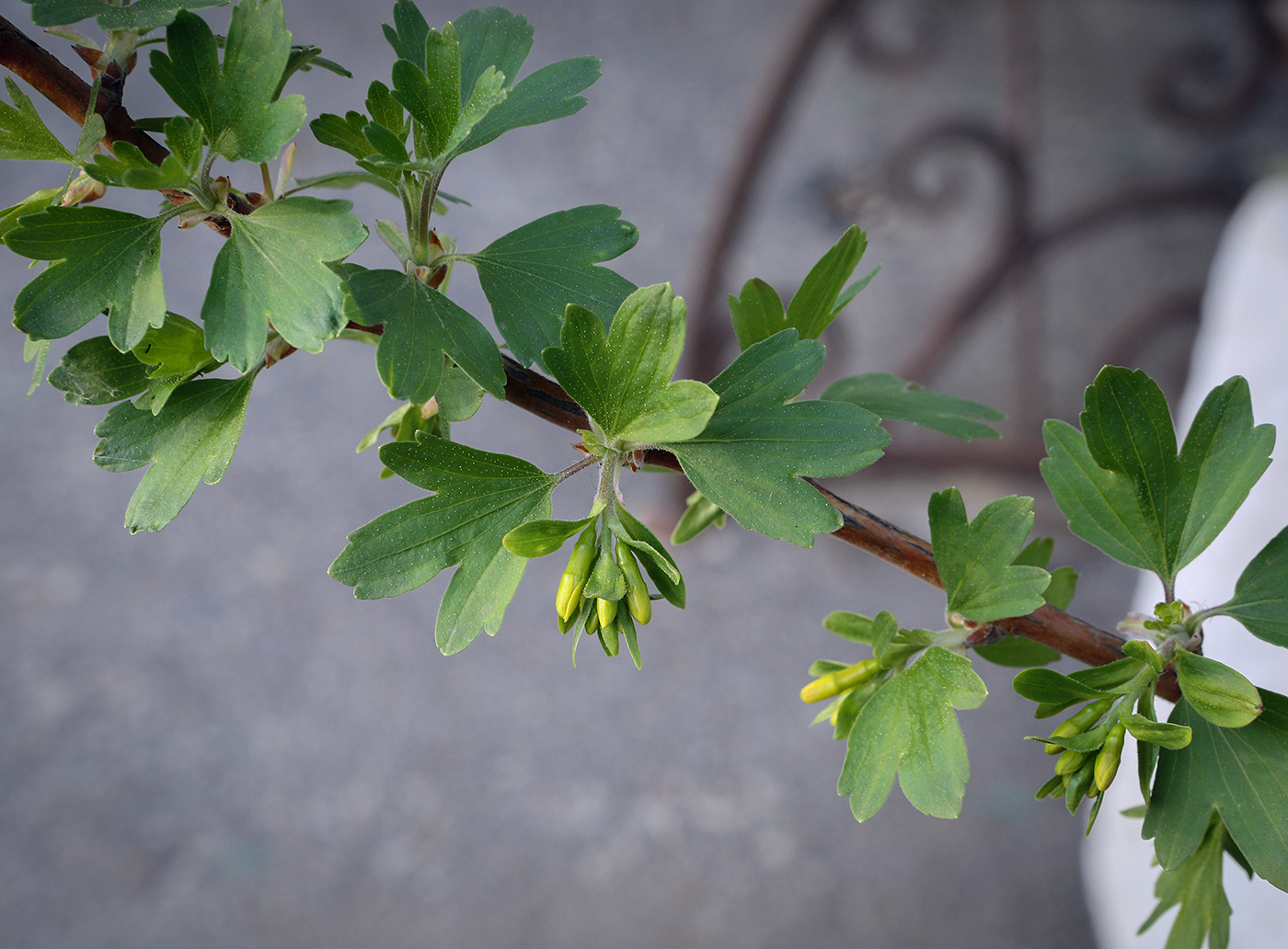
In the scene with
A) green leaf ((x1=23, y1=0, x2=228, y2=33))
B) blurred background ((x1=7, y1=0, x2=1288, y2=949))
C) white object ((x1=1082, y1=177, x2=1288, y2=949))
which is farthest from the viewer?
blurred background ((x1=7, y1=0, x2=1288, y2=949))

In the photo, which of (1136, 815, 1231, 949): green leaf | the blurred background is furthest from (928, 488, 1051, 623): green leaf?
the blurred background

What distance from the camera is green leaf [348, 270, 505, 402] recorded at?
0.19 metres

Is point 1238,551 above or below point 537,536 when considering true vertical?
below

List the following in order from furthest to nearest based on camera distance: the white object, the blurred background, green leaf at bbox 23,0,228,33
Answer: the blurred background
the white object
green leaf at bbox 23,0,228,33

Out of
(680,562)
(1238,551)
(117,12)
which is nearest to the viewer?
(117,12)

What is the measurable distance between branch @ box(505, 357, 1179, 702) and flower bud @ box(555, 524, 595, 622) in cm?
3

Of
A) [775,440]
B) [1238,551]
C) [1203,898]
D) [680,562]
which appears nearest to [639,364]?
[775,440]

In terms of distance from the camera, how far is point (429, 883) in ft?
2.99

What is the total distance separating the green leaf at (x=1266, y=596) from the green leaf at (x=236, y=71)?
0.26m

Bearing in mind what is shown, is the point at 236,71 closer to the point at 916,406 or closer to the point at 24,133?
the point at 24,133

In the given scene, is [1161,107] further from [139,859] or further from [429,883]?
[139,859]

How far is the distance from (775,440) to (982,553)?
7cm

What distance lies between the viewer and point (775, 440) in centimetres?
20

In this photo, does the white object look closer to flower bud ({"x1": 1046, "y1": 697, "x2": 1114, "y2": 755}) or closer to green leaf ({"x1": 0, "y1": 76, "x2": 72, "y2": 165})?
flower bud ({"x1": 1046, "y1": 697, "x2": 1114, "y2": 755})
